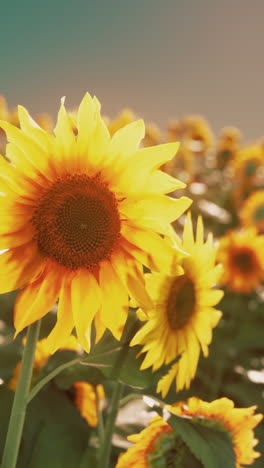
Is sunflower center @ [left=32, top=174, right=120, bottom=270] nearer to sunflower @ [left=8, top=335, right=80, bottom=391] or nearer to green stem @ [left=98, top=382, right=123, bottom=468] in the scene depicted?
green stem @ [left=98, top=382, right=123, bottom=468]

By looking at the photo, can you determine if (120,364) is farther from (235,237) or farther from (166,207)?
(235,237)

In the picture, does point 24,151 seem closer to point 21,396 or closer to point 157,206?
point 157,206

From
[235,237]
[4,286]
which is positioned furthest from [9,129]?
[235,237]

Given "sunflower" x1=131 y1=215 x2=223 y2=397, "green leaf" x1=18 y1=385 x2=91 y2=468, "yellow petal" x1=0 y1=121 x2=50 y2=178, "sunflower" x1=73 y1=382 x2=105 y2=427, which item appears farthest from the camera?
"sunflower" x1=73 y1=382 x2=105 y2=427

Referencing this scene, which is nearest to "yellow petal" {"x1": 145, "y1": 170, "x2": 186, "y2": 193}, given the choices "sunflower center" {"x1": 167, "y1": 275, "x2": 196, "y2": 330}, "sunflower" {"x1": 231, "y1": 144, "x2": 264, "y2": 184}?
"sunflower center" {"x1": 167, "y1": 275, "x2": 196, "y2": 330}

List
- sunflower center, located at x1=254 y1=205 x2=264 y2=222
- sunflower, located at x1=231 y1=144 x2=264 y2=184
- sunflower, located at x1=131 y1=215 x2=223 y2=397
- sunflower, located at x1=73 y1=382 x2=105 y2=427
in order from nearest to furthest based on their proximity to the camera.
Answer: sunflower, located at x1=131 y1=215 x2=223 y2=397 → sunflower, located at x1=73 y1=382 x2=105 y2=427 → sunflower center, located at x1=254 y1=205 x2=264 y2=222 → sunflower, located at x1=231 y1=144 x2=264 y2=184

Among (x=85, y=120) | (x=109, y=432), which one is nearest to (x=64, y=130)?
(x=85, y=120)
